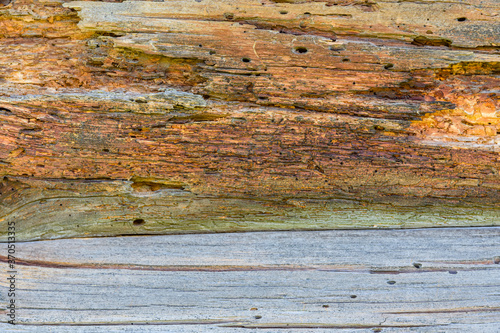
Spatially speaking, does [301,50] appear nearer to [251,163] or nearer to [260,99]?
[260,99]

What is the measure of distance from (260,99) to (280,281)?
104 centimetres

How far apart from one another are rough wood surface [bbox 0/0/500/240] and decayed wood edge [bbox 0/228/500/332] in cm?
25

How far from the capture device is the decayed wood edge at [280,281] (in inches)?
73.4

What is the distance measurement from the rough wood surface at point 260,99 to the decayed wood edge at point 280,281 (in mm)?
253

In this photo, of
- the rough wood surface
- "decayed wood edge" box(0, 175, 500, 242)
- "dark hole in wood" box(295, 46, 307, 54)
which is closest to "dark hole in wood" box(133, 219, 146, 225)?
"decayed wood edge" box(0, 175, 500, 242)

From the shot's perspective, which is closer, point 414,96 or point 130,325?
point 414,96

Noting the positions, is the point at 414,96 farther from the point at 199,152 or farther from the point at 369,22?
the point at 199,152

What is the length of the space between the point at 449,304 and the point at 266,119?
1507 millimetres

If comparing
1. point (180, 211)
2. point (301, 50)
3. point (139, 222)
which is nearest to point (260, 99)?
point (301, 50)

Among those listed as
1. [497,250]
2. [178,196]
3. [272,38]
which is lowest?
[497,250]

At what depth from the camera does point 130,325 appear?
6.19 ft

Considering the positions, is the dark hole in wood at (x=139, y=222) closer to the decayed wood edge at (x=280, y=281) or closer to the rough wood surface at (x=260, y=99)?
the decayed wood edge at (x=280, y=281)

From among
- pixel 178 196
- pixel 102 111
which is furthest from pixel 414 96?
pixel 102 111

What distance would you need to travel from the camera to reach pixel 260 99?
1.76m
